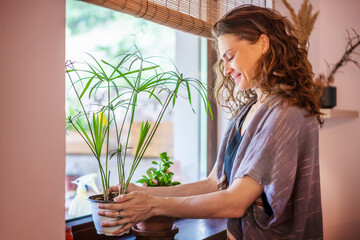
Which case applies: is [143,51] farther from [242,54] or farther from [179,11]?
[242,54]

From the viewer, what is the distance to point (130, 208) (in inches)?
44.7

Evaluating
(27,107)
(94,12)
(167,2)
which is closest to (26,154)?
(27,107)

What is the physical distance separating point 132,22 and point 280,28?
1.21 metres

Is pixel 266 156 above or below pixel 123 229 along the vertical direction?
above

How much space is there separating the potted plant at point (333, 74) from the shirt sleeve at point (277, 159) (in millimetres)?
1243

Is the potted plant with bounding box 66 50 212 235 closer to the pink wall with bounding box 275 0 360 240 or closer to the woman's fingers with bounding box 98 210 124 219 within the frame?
the woman's fingers with bounding box 98 210 124 219

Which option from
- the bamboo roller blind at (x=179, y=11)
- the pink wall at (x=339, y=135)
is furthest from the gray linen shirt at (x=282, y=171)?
the pink wall at (x=339, y=135)

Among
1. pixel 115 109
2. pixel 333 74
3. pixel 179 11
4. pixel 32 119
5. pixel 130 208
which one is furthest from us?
pixel 333 74

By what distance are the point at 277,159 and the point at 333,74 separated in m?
1.70

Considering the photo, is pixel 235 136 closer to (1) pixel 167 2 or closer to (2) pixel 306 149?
(2) pixel 306 149

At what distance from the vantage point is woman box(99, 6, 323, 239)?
3.76 ft

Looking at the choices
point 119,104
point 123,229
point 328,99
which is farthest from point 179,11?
point 328,99

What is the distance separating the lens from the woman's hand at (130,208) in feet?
3.73

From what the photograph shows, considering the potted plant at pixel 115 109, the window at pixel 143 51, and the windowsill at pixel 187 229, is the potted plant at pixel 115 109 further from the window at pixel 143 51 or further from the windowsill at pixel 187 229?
the window at pixel 143 51
